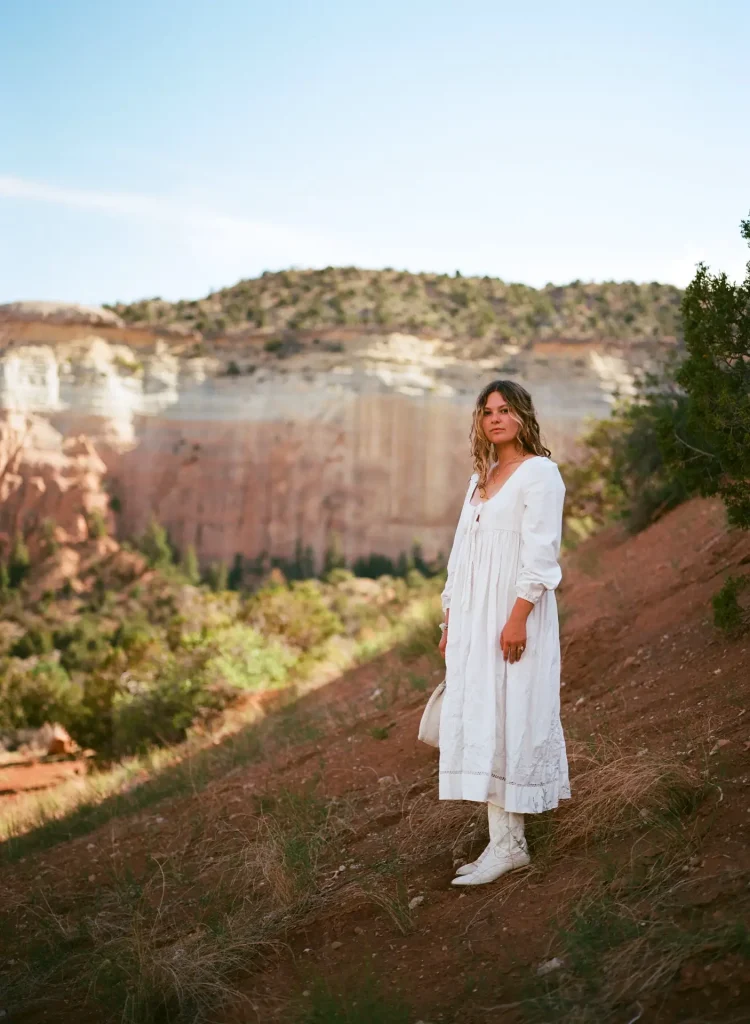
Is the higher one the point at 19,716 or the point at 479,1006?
the point at 479,1006

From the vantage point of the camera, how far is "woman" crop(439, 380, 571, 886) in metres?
3.51

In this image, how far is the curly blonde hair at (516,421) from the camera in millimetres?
3773

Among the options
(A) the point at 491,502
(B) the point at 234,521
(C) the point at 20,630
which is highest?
(A) the point at 491,502

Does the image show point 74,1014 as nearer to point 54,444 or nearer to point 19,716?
point 19,716

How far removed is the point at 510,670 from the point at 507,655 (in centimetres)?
6

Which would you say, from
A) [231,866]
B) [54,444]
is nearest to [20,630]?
[54,444]

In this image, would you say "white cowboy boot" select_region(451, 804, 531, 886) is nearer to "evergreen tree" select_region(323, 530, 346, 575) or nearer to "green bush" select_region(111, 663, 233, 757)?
"green bush" select_region(111, 663, 233, 757)

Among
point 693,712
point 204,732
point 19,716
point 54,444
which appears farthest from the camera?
point 54,444

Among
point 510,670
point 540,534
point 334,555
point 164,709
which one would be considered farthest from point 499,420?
point 334,555

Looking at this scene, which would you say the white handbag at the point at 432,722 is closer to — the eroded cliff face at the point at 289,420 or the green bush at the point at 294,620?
the green bush at the point at 294,620

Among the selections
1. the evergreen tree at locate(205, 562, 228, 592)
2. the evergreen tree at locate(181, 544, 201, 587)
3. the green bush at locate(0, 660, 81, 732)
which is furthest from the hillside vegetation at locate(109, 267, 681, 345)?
the green bush at locate(0, 660, 81, 732)

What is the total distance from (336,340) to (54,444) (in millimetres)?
12288

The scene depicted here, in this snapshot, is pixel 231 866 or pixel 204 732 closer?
pixel 231 866

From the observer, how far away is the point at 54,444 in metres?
38.8
